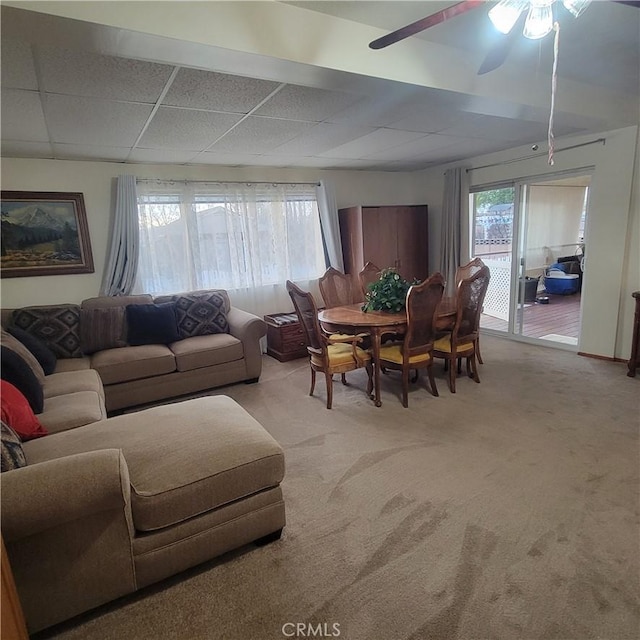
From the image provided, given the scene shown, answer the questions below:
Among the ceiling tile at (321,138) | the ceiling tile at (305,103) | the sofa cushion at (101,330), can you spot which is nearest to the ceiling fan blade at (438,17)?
the ceiling tile at (305,103)

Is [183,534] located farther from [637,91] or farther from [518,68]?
[637,91]

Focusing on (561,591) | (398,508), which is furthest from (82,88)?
(561,591)

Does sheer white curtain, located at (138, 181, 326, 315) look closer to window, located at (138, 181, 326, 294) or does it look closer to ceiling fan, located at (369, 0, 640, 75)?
window, located at (138, 181, 326, 294)

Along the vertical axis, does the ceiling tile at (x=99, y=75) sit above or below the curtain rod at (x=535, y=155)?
above

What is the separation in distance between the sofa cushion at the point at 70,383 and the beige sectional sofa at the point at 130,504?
0.92 m

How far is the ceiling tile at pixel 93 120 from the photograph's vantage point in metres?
Answer: 2.41

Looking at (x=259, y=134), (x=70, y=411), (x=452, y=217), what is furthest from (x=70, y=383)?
(x=452, y=217)

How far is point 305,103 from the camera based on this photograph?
8.49 ft

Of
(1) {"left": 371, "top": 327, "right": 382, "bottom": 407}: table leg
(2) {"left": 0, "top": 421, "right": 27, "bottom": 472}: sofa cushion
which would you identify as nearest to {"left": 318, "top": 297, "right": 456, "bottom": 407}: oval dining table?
(1) {"left": 371, "top": 327, "right": 382, "bottom": 407}: table leg

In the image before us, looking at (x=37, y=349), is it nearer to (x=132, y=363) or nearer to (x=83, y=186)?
(x=132, y=363)

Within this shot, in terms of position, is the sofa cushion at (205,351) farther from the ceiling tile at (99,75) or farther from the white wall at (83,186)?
the ceiling tile at (99,75)

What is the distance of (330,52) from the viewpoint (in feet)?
6.21

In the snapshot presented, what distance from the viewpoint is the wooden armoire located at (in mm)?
5246

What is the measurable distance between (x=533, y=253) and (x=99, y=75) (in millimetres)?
6460
